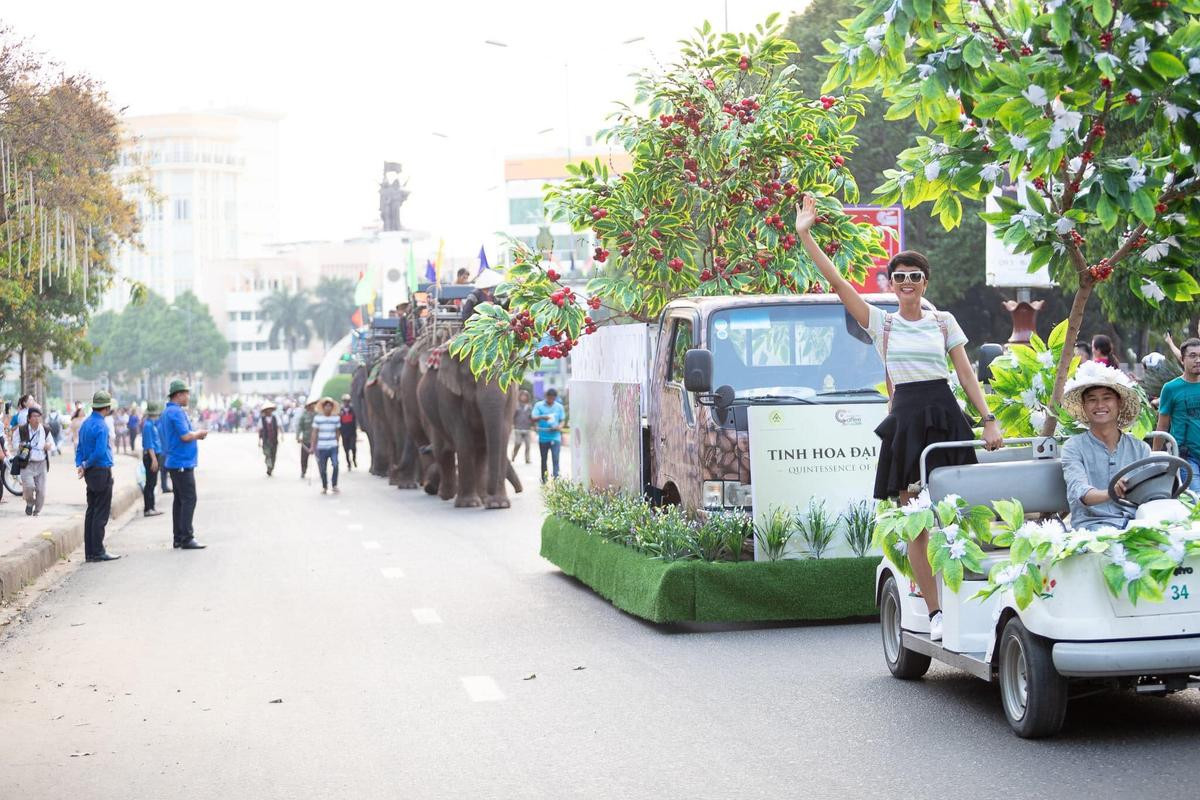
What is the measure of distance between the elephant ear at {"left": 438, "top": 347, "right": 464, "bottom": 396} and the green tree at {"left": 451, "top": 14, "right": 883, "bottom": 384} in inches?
393

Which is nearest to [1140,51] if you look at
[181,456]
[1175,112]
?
[1175,112]

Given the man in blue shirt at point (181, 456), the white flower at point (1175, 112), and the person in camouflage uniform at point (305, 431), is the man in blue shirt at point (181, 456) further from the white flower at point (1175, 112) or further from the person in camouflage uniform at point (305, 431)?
the person in camouflage uniform at point (305, 431)

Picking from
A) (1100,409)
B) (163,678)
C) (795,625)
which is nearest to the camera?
(1100,409)

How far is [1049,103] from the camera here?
7293 mm

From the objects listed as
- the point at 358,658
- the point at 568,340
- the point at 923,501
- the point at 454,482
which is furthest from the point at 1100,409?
the point at 454,482

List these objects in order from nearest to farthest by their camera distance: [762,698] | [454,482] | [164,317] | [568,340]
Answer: [762,698] → [568,340] → [454,482] → [164,317]

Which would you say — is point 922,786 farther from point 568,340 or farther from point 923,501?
point 568,340

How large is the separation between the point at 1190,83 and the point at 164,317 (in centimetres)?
15876

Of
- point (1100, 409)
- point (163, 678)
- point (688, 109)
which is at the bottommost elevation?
point (163, 678)

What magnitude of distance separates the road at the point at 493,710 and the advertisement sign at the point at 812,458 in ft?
2.58

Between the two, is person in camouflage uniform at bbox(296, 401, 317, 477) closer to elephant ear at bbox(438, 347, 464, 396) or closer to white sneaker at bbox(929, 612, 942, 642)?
elephant ear at bbox(438, 347, 464, 396)

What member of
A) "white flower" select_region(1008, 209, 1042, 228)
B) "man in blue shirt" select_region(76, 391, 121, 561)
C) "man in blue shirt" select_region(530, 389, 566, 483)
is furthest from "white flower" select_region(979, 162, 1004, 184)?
"man in blue shirt" select_region(530, 389, 566, 483)

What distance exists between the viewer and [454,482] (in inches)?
1089

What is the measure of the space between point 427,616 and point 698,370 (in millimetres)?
2930
